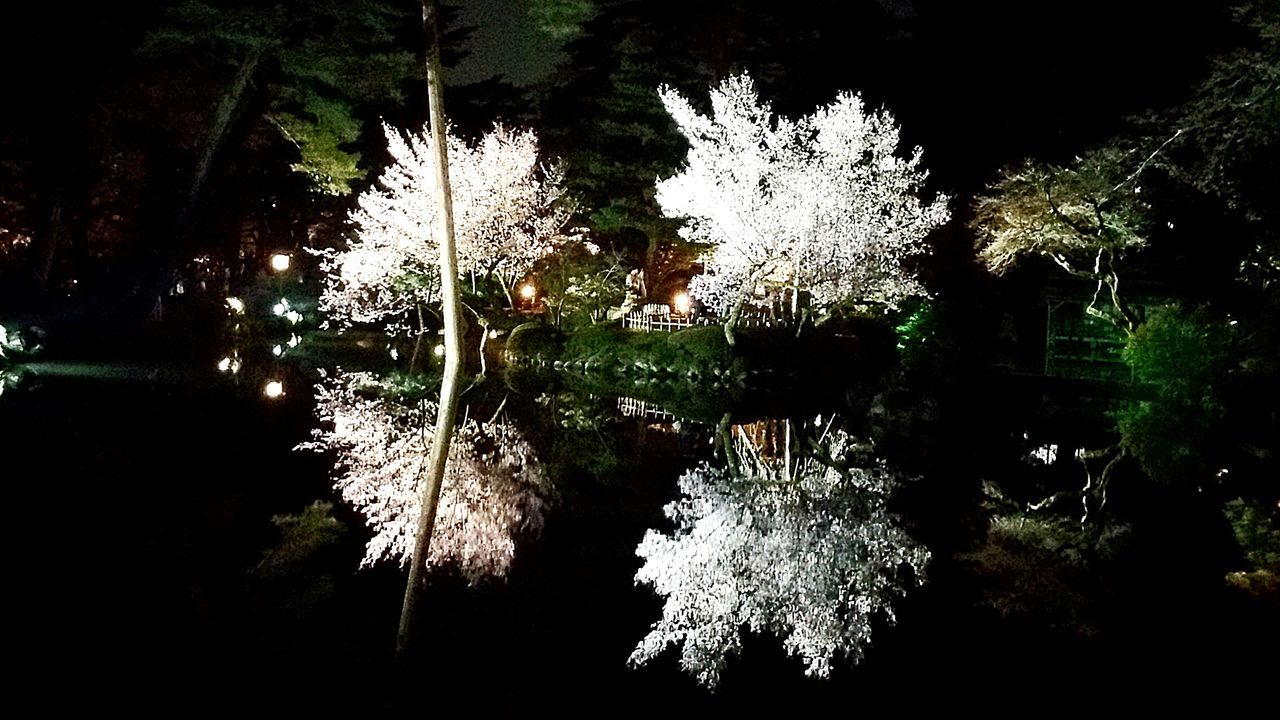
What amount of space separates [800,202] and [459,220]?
25.1ft

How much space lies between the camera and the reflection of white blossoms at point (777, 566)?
539 cm

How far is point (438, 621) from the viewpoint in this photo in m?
5.23

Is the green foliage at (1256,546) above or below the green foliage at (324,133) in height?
below

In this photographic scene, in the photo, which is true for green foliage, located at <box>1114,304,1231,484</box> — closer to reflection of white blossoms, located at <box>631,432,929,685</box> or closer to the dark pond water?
the dark pond water

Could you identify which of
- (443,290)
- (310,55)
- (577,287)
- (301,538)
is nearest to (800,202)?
(577,287)

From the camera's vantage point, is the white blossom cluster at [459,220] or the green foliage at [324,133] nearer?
the green foliage at [324,133]

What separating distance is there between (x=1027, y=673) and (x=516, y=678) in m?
2.90

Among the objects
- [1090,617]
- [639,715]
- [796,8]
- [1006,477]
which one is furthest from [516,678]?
[796,8]

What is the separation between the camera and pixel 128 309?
19359mm

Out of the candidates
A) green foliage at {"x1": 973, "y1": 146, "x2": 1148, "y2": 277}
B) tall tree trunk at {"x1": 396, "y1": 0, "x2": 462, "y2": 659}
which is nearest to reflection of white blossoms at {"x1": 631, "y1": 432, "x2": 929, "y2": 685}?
tall tree trunk at {"x1": 396, "y1": 0, "x2": 462, "y2": 659}

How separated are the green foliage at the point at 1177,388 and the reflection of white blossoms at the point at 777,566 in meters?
4.61

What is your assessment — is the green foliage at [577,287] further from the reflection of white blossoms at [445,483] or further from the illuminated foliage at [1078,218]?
the illuminated foliage at [1078,218]

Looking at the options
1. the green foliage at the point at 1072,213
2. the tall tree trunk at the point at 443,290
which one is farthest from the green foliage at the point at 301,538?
the green foliage at the point at 1072,213

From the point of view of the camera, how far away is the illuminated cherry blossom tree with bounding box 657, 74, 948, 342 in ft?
60.0
